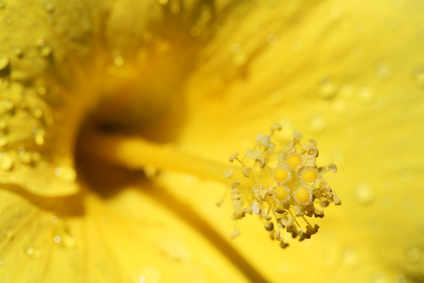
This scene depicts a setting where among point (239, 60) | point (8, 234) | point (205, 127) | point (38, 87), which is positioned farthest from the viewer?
point (205, 127)

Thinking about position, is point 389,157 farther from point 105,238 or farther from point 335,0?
point 105,238

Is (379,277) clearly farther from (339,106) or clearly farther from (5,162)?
(5,162)

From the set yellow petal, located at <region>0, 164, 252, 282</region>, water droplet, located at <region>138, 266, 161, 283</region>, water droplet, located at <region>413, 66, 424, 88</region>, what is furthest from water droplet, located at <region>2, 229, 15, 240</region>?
water droplet, located at <region>413, 66, 424, 88</region>

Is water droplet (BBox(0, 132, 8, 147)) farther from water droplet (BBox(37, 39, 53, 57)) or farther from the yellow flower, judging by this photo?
water droplet (BBox(37, 39, 53, 57))

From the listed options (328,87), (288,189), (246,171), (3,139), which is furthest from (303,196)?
(3,139)

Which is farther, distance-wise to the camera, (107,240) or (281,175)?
(107,240)

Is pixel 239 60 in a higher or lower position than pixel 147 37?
higher
